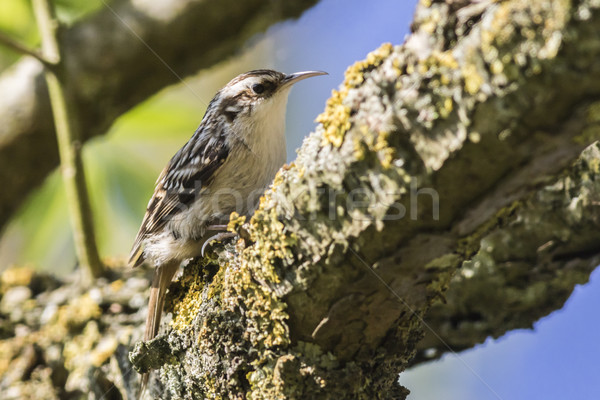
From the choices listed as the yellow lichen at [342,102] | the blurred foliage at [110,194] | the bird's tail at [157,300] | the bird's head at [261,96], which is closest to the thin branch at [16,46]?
the blurred foliage at [110,194]

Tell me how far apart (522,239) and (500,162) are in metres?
1.91

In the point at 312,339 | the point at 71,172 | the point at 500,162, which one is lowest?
the point at 500,162

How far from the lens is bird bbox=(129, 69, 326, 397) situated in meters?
3.01

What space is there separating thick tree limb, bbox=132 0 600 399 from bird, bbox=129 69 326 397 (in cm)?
62

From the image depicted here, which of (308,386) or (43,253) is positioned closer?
(308,386)

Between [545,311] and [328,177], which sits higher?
[328,177]

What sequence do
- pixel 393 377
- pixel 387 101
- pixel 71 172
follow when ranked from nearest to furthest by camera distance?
pixel 387 101 < pixel 393 377 < pixel 71 172

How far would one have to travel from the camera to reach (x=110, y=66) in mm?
4312

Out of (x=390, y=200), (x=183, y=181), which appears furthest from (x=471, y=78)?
(x=183, y=181)

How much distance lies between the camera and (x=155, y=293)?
2.86 metres

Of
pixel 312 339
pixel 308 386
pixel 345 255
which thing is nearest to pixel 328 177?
pixel 345 255

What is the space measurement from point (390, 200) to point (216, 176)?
1865mm

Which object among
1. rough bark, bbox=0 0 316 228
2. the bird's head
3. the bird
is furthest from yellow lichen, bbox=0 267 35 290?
the bird's head

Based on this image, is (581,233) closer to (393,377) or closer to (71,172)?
(393,377)
